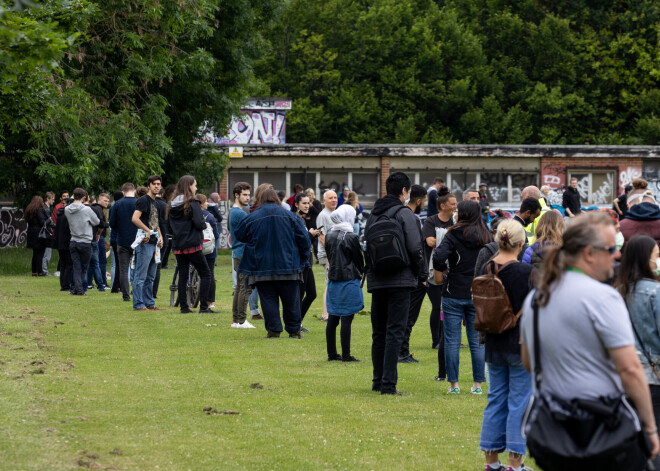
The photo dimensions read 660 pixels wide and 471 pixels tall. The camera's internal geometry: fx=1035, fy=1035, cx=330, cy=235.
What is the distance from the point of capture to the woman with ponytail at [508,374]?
21.8 feet

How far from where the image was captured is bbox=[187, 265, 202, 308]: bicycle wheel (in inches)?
678

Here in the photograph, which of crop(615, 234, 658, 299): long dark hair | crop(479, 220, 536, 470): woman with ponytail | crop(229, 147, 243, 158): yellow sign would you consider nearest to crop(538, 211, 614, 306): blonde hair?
crop(615, 234, 658, 299): long dark hair

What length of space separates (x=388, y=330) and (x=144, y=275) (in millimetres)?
8060

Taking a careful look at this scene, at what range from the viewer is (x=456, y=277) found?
30.5 ft

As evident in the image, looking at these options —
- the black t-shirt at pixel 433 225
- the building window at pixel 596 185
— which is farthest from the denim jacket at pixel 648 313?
the building window at pixel 596 185

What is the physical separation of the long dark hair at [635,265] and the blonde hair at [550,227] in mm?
1561

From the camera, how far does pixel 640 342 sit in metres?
Answer: 5.96

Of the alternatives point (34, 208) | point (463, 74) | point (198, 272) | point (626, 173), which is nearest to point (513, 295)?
point (198, 272)

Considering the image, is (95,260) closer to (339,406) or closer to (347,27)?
(339,406)

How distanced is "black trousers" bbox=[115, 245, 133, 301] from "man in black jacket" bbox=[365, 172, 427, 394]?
30.2 feet

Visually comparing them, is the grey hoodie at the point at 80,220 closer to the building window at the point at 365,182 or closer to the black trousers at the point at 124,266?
the black trousers at the point at 124,266

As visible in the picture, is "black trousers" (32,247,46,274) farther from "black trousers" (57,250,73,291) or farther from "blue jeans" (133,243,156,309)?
"blue jeans" (133,243,156,309)

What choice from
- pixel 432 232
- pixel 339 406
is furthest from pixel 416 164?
pixel 339 406

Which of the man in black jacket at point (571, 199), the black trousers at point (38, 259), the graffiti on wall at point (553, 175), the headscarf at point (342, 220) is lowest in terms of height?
the black trousers at point (38, 259)
